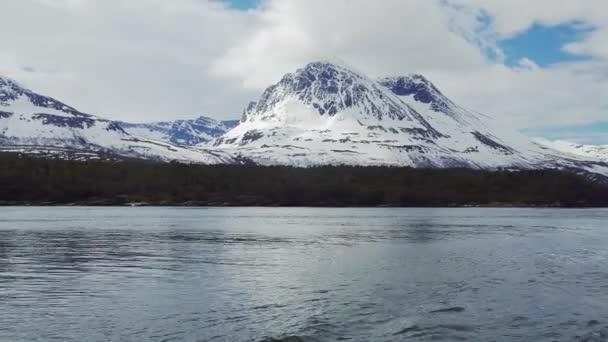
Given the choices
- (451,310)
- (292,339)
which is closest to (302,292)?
(451,310)

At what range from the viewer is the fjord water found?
91.6 feet

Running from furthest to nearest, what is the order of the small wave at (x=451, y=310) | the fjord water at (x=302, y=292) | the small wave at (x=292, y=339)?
1. the small wave at (x=451, y=310)
2. the fjord water at (x=302, y=292)
3. the small wave at (x=292, y=339)

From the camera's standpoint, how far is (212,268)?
162ft

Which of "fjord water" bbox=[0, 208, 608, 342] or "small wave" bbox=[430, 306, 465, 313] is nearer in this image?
"fjord water" bbox=[0, 208, 608, 342]

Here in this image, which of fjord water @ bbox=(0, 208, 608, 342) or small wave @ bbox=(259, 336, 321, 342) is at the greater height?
fjord water @ bbox=(0, 208, 608, 342)

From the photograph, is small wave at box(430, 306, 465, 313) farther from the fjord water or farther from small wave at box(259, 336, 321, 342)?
small wave at box(259, 336, 321, 342)

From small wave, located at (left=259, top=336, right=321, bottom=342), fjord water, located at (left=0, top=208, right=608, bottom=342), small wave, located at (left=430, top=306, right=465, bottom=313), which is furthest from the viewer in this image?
small wave, located at (left=430, top=306, right=465, bottom=313)

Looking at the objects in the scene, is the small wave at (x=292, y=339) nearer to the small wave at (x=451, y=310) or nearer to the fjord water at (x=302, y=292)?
the fjord water at (x=302, y=292)

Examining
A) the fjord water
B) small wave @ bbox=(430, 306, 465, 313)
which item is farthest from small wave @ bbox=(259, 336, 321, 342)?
small wave @ bbox=(430, 306, 465, 313)

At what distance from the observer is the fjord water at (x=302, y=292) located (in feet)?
91.6

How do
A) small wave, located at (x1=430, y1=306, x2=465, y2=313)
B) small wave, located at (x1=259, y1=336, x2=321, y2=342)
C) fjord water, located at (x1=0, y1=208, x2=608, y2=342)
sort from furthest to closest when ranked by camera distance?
small wave, located at (x1=430, y1=306, x2=465, y2=313)
fjord water, located at (x1=0, y1=208, x2=608, y2=342)
small wave, located at (x1=259, y1=336, x2=321, y2=342)

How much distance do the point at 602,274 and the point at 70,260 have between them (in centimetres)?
4072

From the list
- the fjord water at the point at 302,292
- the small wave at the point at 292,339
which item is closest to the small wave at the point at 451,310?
the fjord water at the point at 302,292

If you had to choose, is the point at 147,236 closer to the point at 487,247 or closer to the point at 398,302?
the point at 487,247
